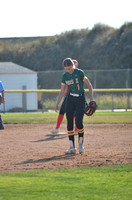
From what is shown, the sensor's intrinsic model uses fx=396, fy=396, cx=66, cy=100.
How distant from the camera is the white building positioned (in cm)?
A: 2362

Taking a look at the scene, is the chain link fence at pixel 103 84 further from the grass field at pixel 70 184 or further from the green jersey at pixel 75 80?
the grass field at pixel 70 184

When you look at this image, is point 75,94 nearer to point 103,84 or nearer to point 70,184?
point 70,184

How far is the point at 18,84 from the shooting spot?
26.2 meters

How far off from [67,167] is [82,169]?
0.32 meters

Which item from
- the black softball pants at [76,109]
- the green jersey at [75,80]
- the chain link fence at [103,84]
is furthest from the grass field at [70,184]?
the chain link fence at [103,84]

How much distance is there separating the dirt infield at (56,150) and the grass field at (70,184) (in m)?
0.59

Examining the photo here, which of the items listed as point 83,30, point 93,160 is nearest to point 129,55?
point 83,30

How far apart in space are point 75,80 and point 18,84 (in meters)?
18.7

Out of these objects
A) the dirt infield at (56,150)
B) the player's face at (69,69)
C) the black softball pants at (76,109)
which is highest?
the player's face at (69,69)

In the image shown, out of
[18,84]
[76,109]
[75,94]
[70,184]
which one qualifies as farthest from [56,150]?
[18,84]

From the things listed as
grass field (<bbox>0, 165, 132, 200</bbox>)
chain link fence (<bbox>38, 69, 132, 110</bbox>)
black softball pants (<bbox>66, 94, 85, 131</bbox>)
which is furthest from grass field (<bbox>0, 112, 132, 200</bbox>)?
chain link fence (<bbox>38, 69, 132, 110</bbox>)

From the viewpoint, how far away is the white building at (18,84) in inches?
930

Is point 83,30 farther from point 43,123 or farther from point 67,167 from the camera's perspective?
point 67,167

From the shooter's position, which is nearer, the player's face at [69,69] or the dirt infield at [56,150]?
the dirt infield at [56,150]
